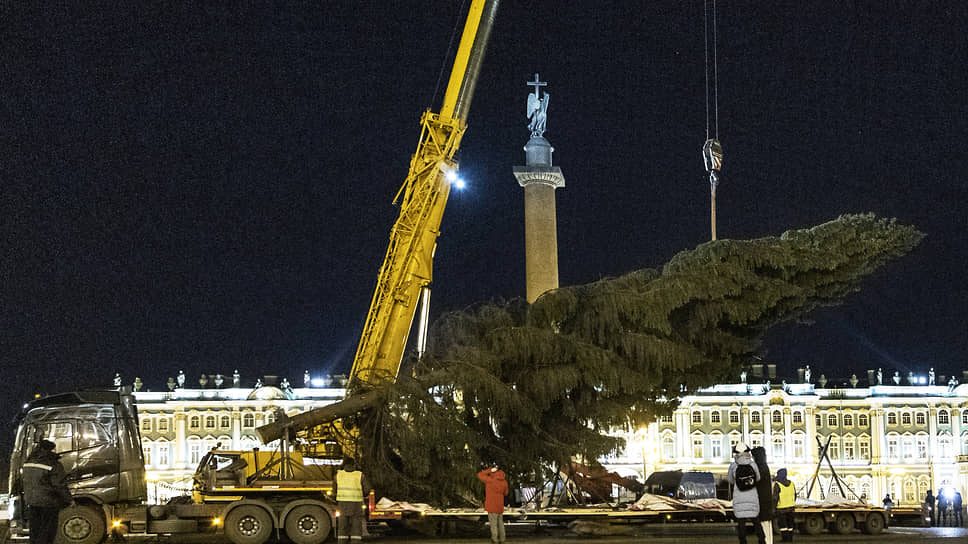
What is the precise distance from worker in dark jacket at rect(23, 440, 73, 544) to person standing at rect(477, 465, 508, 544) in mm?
6554

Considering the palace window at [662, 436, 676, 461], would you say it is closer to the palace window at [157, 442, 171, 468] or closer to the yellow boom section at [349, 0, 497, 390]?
the palace window at [157, 442, 171, 468]

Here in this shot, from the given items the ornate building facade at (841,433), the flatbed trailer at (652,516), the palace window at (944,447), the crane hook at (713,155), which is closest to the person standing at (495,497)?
the flatbed trailer at (652,516)

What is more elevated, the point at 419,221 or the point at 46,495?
the point at 419,221

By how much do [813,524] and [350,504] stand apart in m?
9.36

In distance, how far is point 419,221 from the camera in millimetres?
24516

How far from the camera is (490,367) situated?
23.8 m

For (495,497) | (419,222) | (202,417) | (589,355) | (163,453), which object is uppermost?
(419,222)

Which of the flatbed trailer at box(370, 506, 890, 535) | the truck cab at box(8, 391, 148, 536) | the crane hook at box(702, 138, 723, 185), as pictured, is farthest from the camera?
the crane hook at box(702, 138, 723, 185)

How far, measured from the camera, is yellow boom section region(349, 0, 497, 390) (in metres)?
24.5

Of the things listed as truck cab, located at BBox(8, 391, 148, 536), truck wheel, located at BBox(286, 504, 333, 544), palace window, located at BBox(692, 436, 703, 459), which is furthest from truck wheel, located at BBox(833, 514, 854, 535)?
palace window, located at BBox(692, 436, 703, 459)

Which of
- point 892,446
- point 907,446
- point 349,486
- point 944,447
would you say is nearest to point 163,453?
point 892,446

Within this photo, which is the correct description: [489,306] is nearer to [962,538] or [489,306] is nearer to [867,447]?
[962,538]

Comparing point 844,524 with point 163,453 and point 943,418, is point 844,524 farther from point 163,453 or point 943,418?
point 163,453

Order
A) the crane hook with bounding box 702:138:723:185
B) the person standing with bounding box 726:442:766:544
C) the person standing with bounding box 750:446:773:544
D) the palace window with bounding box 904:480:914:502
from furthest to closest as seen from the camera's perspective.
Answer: the palace window with bounding box 904:480:914:502 → the crane hook with bounding box 702:138:723:185 → the person standing with bounding box 750:446:773:544 → the person standing with bounding box 726:442:766:544
